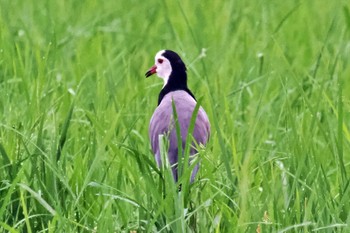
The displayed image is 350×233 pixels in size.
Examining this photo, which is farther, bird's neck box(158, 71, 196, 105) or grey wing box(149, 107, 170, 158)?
bird's neck box(158, 71, 196, 105)

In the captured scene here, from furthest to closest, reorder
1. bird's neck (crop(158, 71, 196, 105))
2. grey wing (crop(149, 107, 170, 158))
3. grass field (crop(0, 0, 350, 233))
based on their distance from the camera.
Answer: bird's neck (crop(158, 71, 196, 105)), grey wing (crop(149, 107, 170, 158)), grass field (crop(0, 0, 350, 233))

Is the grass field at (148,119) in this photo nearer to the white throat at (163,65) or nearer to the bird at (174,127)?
the bird at (174,127)

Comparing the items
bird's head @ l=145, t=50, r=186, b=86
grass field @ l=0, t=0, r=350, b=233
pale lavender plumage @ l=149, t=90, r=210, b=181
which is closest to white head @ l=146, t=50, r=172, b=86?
bird's head @ l=145, t=50, r=186, b=86

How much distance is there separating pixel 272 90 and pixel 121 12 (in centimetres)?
176

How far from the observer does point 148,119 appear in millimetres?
4422

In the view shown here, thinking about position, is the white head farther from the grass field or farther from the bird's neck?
the grass field

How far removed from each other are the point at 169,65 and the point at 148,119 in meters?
0.75

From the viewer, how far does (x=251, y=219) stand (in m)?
3.18

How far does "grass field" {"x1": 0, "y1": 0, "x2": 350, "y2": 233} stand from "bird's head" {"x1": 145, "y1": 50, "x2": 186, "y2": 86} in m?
0.16

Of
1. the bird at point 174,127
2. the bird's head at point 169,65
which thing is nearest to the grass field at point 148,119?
the bird at point 174,127

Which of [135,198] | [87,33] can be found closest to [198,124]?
[135,198]

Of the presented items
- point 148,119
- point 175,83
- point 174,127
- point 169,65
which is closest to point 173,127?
point 174,127

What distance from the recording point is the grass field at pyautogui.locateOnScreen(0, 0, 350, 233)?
314 cm

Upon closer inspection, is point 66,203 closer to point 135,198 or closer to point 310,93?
point 135,198
